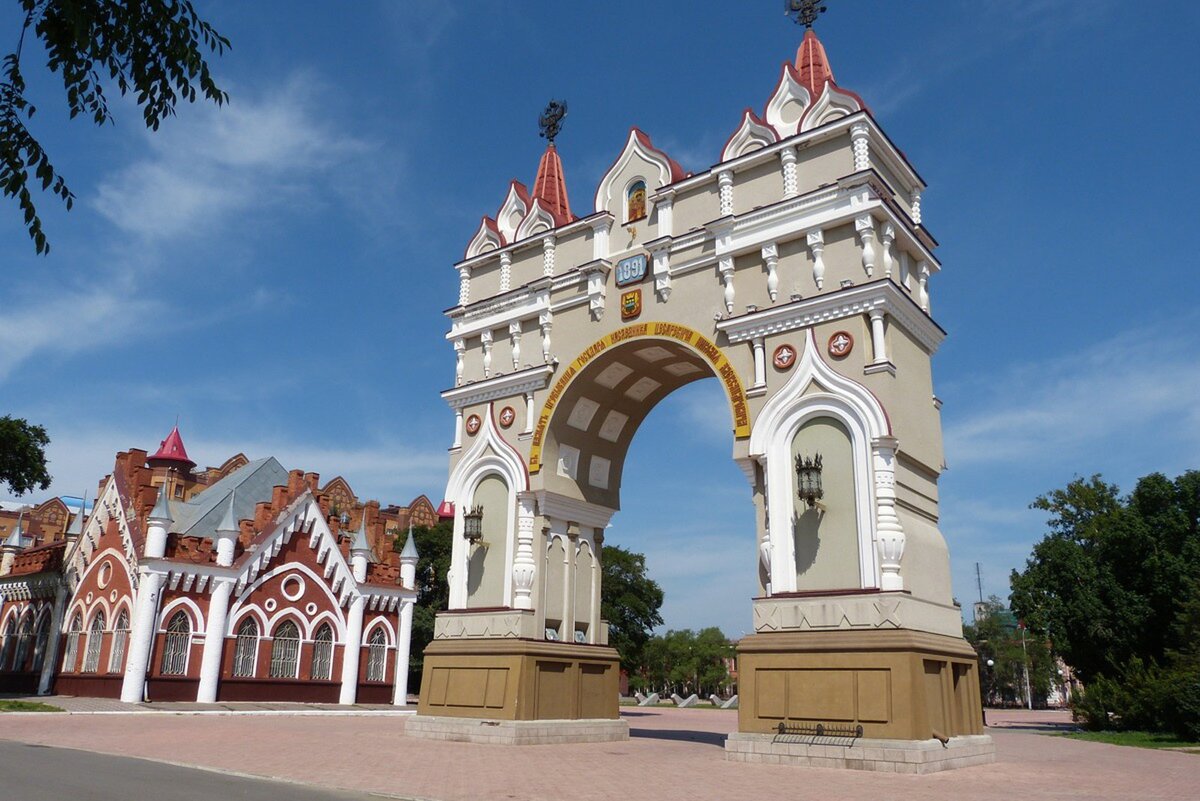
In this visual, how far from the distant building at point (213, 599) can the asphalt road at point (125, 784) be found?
62.0ft

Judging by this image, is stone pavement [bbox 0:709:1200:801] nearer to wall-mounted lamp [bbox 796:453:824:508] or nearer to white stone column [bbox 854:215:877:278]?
wall-mounted lamp [bbox 796:453:824:508]

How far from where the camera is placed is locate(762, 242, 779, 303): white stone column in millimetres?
17359

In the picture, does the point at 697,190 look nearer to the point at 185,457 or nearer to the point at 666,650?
the point at 185,457

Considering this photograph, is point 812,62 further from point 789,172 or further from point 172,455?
point 172,455

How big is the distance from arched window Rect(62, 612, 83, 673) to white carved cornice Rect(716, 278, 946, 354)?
27490 millimetres

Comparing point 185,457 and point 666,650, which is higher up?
point 185,457

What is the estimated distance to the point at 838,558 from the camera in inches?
597

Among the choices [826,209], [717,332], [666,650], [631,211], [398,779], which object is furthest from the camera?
[666,650]

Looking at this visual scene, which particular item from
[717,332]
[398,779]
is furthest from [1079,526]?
[398,779]

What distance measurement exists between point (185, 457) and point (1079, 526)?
4996cm

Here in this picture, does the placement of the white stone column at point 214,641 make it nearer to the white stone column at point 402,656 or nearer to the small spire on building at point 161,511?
the small spire on building at point 161,511

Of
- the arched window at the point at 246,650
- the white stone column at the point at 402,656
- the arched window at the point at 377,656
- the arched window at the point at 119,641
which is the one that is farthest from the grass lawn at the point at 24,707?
the white stone column at the point at 402,656

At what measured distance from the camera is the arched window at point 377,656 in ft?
117

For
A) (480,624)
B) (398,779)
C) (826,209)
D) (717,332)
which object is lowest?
(398,779)
